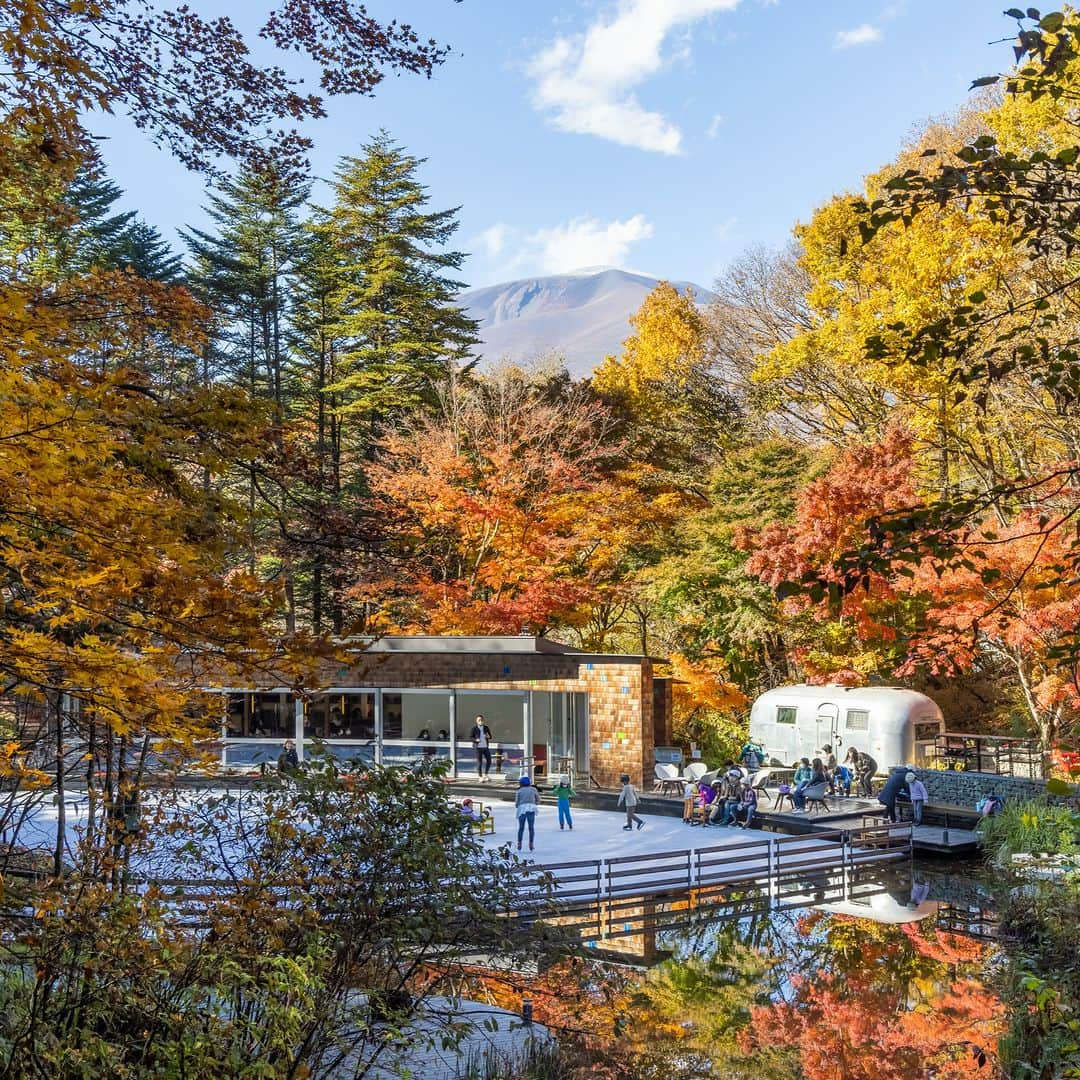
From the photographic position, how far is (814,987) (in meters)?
11.6

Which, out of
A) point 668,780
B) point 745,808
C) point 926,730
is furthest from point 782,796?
point 926,730

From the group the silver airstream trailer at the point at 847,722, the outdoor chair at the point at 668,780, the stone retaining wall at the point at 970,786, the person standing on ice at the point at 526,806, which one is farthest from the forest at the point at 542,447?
the outdoor chair at the point at 668,780

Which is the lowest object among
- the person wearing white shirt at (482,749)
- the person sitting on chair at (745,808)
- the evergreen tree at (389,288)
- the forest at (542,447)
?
the person sitting on chair at (745,808)

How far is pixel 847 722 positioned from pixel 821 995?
519 inches

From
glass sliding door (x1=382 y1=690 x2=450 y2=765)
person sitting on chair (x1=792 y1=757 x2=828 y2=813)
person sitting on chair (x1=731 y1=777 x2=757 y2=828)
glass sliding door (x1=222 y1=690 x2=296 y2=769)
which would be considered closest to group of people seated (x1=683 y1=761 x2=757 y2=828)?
person sitting on chair (x1=731 y1=777 x2=757 y2=828)

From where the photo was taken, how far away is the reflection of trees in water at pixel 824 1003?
31.6ft

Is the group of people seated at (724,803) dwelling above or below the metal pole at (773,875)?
above

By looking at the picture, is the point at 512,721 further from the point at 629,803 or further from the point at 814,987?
the point at 814,987

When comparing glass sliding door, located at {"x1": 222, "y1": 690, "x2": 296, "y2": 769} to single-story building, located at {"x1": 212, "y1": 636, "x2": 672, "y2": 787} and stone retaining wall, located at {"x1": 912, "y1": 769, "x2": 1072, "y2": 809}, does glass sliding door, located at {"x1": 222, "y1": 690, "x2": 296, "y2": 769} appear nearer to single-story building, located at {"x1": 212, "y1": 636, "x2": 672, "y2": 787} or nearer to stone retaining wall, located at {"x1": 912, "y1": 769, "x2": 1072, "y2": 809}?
single-story building, located at {"x1": 212, "y1": 636, "x2": 672, "y2": 787}

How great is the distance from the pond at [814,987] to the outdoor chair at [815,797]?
4328 millimetres

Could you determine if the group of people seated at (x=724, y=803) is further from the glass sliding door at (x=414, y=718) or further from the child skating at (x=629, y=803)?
the glass sliding door at (x=414, y=718)

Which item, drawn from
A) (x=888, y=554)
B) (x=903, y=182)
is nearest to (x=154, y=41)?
(x=903, y=182)

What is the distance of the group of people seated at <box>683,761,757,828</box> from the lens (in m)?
19.9

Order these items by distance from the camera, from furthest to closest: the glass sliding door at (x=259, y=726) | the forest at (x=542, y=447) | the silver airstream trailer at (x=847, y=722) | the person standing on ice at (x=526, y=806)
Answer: the glass sliding door at (x=259, y=726)
the silver airstream trailer at (x=847, y=722)
the person standing on ice at (x=526, y=806)
the forest at (x=542, y=447)
